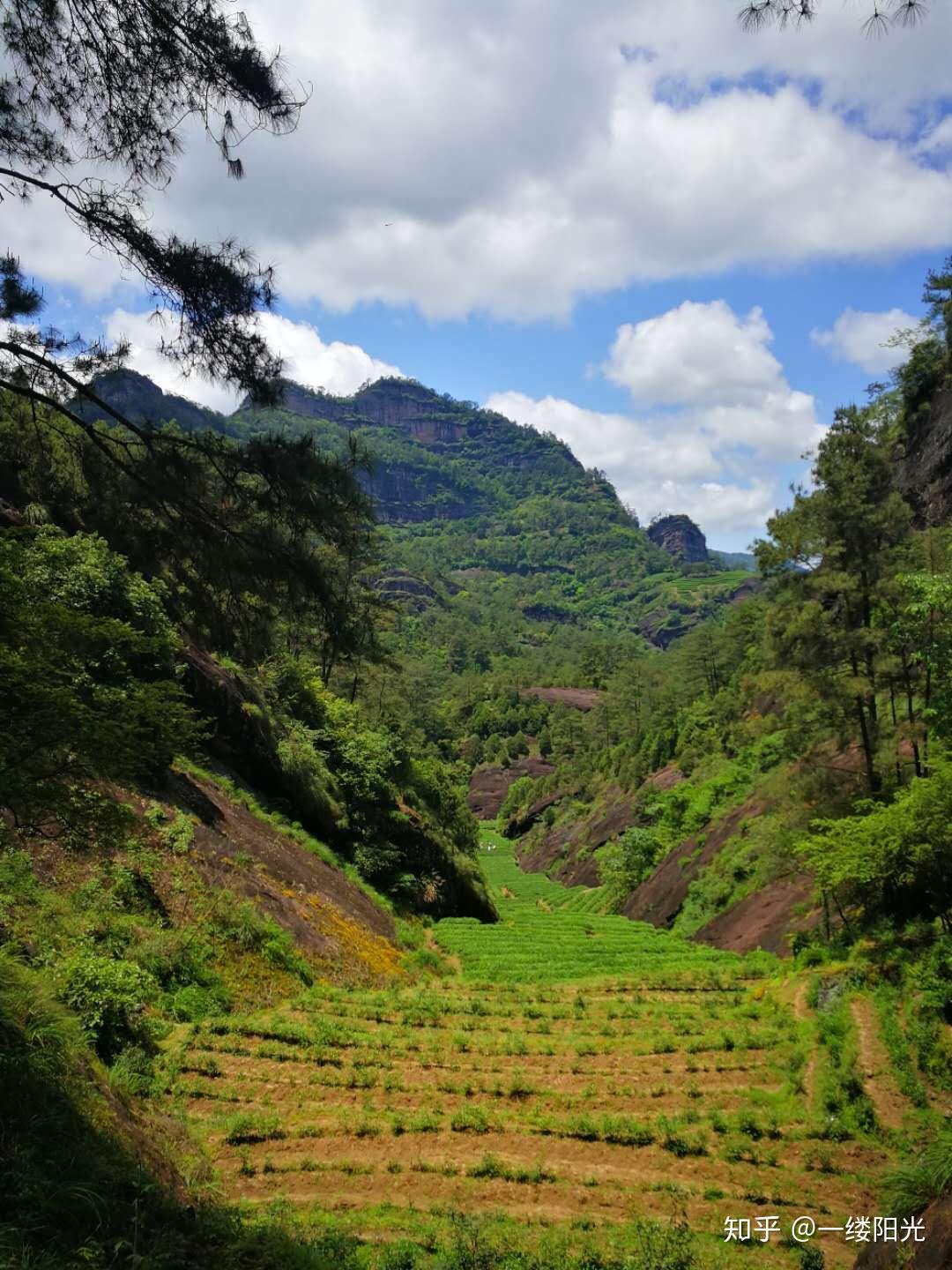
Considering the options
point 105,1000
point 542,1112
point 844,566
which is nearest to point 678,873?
point 844,566

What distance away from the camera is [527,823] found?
72375mm

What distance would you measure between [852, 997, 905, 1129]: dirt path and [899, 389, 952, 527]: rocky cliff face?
60.7 feet

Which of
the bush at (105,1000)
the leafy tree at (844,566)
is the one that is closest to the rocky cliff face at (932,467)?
the leafy tree at (844,566)

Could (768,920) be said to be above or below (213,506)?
below

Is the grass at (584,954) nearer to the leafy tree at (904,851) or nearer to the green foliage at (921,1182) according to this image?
→ the leafy tree at (904,851)

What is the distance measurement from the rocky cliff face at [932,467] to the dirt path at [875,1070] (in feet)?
60.7

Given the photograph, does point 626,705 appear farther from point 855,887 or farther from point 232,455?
point 232,455

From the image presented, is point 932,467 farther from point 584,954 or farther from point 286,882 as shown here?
point 286,882

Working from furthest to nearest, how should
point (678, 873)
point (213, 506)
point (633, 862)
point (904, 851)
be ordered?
point (633, 862) → point (678, 873) → point (904, 851) → point (213, 506)

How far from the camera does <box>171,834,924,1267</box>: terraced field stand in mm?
6176

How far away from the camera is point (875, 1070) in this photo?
28.3 ft

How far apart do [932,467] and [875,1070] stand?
2282 cm

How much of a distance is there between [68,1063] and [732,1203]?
6231mm

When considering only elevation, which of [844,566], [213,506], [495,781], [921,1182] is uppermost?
[844,566]
